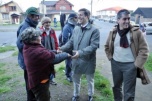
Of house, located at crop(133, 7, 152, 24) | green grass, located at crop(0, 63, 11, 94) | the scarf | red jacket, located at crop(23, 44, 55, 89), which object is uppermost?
house, located at crop(133, 7, 152, 24)

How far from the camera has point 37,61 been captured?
278 cm

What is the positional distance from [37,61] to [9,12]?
50.7 m

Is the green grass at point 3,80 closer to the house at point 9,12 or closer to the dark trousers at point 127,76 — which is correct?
the dark trousers at point 127,76

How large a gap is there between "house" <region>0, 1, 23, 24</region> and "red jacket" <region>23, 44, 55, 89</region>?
156ft

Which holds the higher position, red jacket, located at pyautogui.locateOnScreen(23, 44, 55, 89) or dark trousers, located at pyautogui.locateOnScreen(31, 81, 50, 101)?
red jacket, located at pyautogui.locateOnScreen(23, 44, 55, 89)

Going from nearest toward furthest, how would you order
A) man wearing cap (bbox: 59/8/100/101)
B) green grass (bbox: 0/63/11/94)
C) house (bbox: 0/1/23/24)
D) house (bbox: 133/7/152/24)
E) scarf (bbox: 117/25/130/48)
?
scarf (bbox: 117/25/130/48) → man wearing cap (bbox: 59/8/100/101) → green grass (bbox: 0/63/11/94) → house (bbox: 133/7/152/24) → house (bbox: 0/1/23/24)

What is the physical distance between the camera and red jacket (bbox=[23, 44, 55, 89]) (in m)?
2.76

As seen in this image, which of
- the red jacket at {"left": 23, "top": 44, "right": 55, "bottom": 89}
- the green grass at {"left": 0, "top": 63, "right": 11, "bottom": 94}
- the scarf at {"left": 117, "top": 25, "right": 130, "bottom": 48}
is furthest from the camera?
the green grass at {"left": 0, "top": 63, "right": 11, "bottom": 94}

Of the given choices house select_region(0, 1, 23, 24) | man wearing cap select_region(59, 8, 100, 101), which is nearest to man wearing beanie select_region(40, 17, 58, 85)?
man wearing cap select_region(59, 8, 100, 101)

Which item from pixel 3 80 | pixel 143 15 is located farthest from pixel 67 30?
pixel 143 15

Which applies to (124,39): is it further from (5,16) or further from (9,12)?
(5,16)

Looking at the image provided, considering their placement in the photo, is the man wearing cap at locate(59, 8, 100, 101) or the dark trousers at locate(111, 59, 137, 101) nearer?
the dark trousers at locate(111, 59, 137, 101)

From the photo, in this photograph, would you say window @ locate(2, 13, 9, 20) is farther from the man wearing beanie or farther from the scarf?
the scarf

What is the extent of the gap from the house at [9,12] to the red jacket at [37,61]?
47.7 meters
